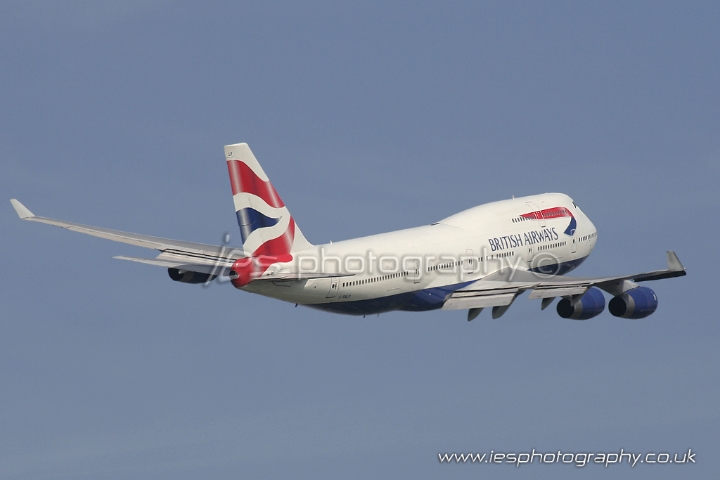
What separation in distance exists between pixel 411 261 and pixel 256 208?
1072 centimetres

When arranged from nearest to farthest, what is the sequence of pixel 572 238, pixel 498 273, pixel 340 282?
pixel 340 282
pixel 498 273
pixel 572 238

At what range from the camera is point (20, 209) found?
61219mm

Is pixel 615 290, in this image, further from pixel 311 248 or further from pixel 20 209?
pixel 20 209

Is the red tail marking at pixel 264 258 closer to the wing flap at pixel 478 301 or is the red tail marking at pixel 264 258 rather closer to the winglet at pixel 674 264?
the wing flap at pixel 478 301

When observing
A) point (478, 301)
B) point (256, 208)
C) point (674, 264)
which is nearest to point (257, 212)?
point (256, 208)

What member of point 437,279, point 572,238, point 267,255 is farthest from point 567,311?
point 267,255

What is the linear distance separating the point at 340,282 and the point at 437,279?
690 centimetres

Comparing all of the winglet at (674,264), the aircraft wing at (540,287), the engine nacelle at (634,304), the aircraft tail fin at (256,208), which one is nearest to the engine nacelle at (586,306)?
the aircraft wing at (540,287)

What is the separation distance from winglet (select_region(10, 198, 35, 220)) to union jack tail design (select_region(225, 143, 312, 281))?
42.8 feet

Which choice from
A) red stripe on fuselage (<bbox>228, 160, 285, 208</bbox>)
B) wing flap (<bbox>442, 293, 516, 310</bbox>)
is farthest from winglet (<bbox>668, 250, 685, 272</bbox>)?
red stripe on fuselage (<bbox>228, 160, 285, 208</bbox>)

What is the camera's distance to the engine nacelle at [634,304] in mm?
62844

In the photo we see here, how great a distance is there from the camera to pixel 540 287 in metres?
59.2

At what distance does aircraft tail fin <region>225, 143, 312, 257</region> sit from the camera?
5272 centimetres

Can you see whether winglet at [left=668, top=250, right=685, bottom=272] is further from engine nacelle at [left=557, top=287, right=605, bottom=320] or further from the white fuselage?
the white fuselage
